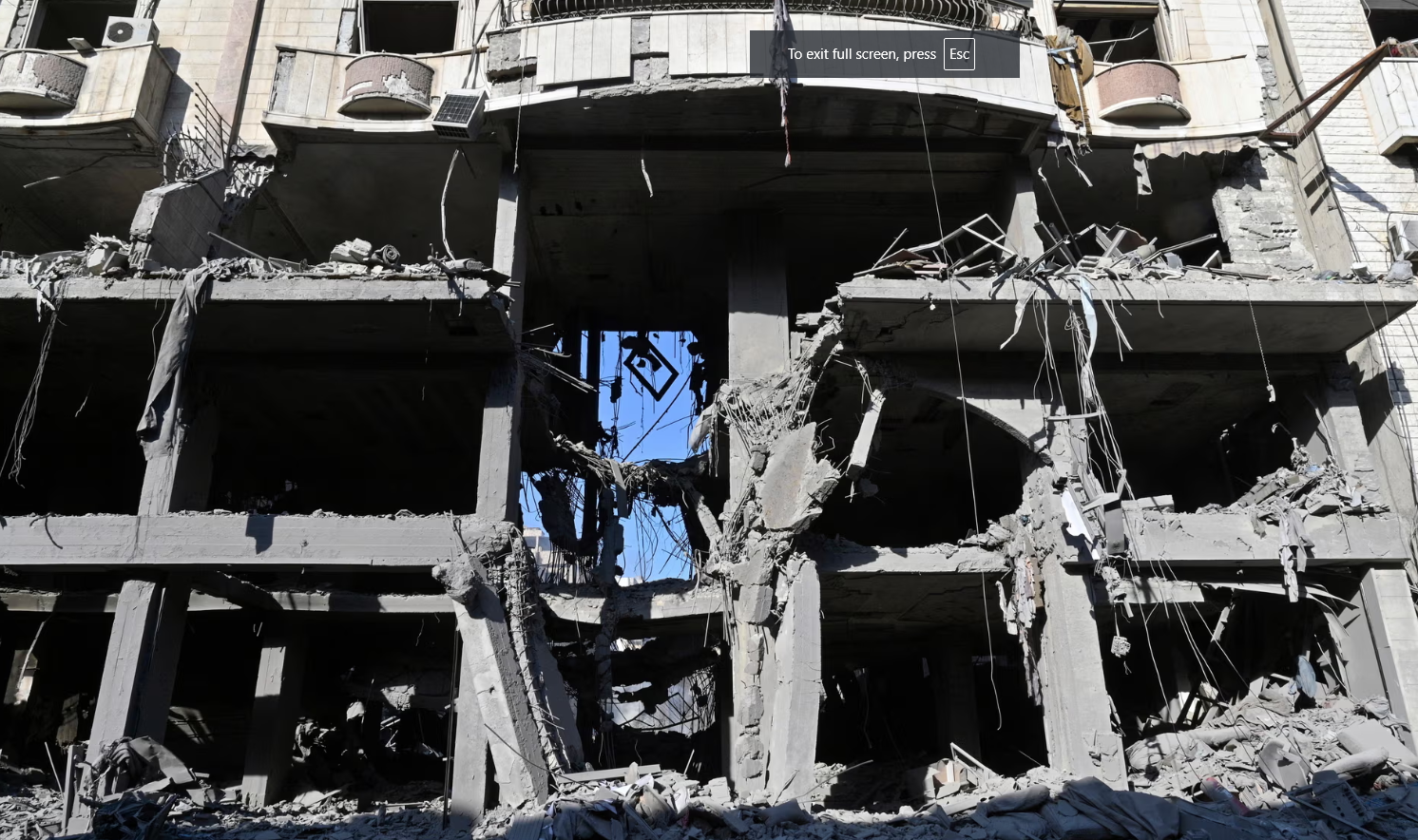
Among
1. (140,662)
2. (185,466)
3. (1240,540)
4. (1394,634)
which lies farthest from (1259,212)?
(140,662)

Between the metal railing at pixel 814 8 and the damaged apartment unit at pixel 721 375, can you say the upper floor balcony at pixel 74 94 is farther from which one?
the metal railing at pixel 814 8

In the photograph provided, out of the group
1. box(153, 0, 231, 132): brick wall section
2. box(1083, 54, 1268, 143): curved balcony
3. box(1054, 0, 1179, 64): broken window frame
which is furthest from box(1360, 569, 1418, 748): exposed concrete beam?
box(153, 0, 231, 132): brick wall section

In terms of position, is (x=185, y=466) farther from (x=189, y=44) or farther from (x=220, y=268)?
(x=189, y=44)

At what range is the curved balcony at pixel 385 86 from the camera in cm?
1334

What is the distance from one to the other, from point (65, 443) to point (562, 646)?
9619 mm

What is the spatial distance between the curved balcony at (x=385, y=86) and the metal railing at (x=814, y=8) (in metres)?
1.53

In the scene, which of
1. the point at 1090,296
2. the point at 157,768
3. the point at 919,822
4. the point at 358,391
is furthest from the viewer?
the point at 358,391

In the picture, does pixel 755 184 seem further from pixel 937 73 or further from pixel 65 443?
pixel 65 443

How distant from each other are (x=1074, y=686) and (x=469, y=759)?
6976 millimetres

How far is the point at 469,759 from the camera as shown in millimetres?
10852

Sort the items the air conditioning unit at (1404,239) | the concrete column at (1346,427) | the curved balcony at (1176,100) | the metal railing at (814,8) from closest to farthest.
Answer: the concrete column at (1346,427) < the metal railing at (814,8) < the air conditioning unit at (1404,239) < the curved balcony at (1176,100)

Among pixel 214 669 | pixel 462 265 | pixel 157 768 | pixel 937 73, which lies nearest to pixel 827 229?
pixel 937 73

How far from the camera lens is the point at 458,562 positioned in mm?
10586

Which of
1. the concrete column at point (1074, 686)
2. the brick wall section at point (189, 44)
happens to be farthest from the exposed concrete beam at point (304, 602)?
the concrete column at point (1074, 686)
